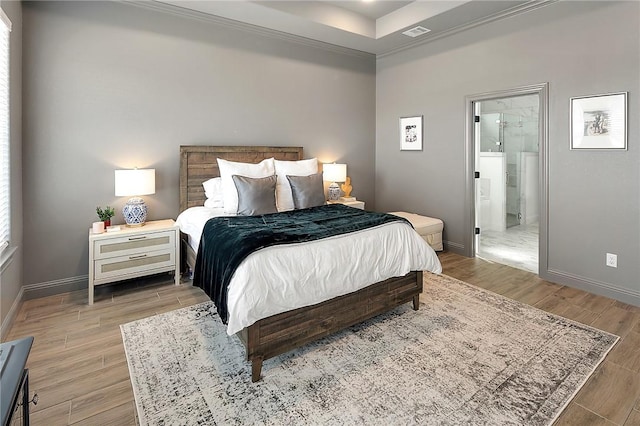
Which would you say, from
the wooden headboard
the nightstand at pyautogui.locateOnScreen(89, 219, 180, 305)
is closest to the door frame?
the wooden headboard

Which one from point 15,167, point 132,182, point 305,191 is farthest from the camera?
point 305,191

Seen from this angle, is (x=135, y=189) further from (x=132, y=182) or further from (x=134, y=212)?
(x=134, y=212)

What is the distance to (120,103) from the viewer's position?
362cm

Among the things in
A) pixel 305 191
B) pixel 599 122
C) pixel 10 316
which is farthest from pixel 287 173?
pixel 599 122

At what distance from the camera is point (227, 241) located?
2523 millimetres

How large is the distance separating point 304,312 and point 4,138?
275 cm

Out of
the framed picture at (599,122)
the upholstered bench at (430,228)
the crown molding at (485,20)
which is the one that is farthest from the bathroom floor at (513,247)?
the crown molding at (485,20)

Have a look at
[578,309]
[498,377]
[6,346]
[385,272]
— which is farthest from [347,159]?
[6,346]

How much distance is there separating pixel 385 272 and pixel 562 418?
131 centimetres

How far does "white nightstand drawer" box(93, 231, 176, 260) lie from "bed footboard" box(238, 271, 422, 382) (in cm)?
174

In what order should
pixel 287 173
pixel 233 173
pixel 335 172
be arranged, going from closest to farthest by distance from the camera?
pixel 233 173, pixel 287 173, pixel 335 172

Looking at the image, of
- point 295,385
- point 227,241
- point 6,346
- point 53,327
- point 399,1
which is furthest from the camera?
point 399,1

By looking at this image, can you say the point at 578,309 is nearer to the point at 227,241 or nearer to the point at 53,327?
the point at 227,241

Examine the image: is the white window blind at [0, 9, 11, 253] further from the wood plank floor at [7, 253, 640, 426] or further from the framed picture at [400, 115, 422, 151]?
the framed picture at [400, 115, 422, 151]
